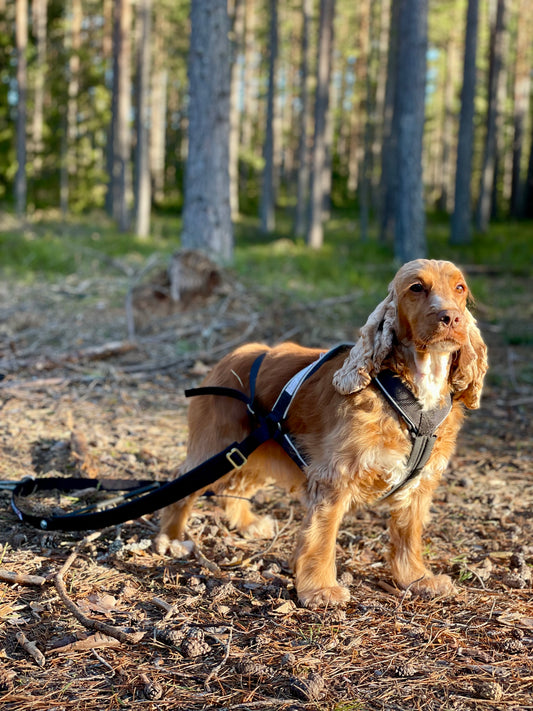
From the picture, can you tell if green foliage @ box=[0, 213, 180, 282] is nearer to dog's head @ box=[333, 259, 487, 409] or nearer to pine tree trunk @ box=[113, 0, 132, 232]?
pine tree trunk @ box=[113, 0, 132, 232]

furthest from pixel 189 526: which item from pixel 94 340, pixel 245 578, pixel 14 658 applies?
pixel 94 340

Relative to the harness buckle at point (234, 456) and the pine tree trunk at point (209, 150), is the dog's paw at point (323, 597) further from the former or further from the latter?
the pine tree trunk at point (209, 150)

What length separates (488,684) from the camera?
2.42 m

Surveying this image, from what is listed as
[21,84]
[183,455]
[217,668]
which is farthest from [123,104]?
[217,668]

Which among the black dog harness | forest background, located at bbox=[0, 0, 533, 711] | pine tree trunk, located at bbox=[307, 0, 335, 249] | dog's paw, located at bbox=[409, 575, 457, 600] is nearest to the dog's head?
the black dog harness

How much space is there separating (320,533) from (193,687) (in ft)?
3.19

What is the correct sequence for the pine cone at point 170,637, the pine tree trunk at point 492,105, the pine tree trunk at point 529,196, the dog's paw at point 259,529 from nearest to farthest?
the pine cone at point 170,637 < the dog's paw at point 259,529 < the pine tree trunk at point 492,105 < the pine tree trunk at point 529,196

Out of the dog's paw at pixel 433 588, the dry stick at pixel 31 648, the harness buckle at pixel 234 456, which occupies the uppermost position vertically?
the harness buckle at pixel 234 456

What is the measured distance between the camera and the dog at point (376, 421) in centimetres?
291

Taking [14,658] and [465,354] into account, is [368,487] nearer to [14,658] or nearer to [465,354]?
[465,354]

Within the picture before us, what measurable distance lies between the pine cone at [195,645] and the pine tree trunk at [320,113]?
57.7 ft

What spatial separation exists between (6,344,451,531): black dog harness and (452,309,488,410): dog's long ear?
13 cm

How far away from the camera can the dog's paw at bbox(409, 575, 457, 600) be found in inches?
128

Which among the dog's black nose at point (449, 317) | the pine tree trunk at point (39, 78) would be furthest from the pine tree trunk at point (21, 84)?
the dog's black nose at point (449, 317)
